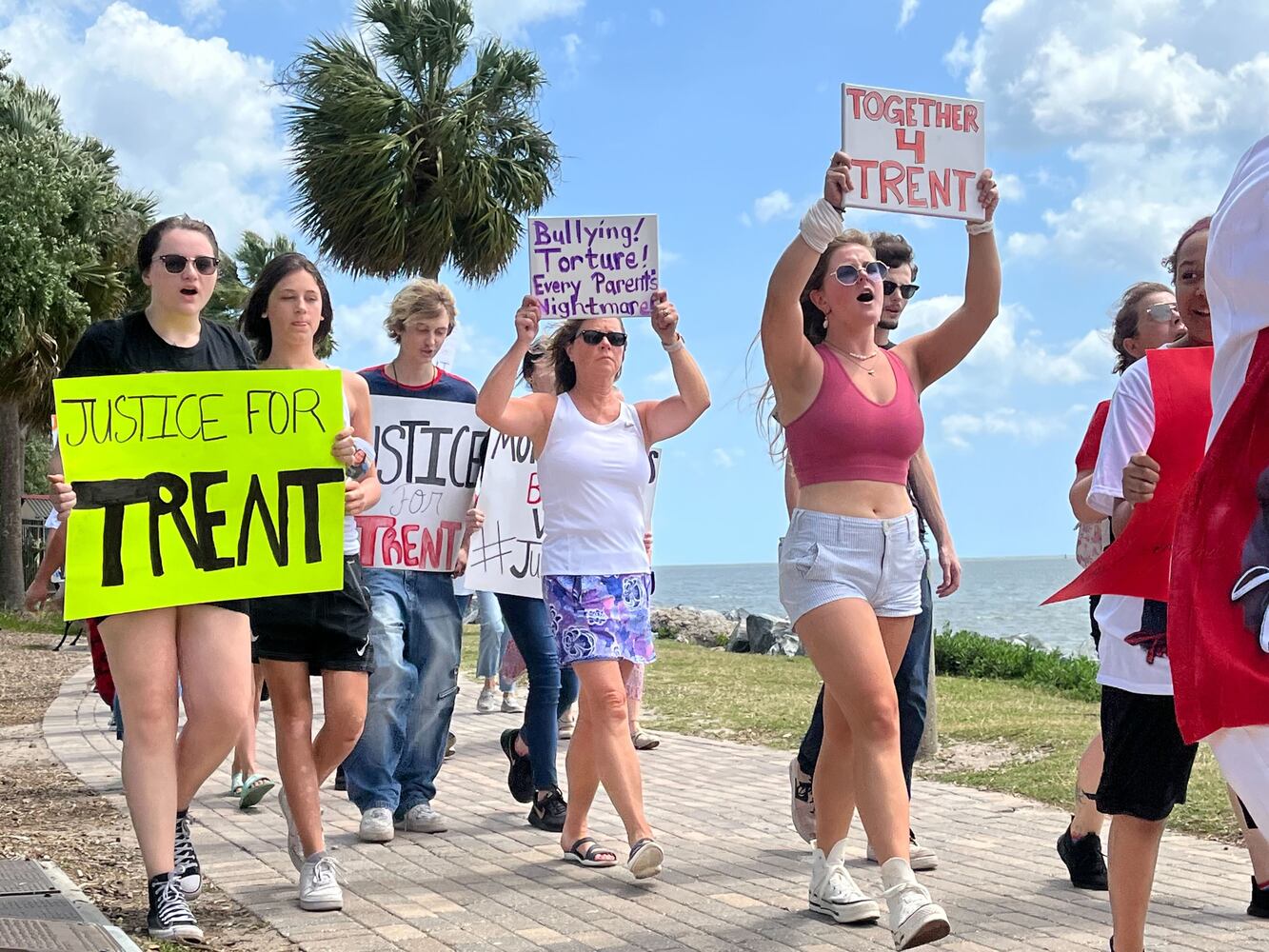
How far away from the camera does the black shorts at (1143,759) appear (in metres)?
3.94

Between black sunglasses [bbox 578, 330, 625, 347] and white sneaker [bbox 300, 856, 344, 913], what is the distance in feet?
7.56

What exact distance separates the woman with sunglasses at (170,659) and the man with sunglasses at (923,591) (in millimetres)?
2164

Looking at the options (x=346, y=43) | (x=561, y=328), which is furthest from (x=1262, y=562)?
(x=346, y=43)

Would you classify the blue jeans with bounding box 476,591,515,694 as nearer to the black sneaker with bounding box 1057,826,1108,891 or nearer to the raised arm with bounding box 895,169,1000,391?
the black sneaker with bounding box 1057,826,1108,891

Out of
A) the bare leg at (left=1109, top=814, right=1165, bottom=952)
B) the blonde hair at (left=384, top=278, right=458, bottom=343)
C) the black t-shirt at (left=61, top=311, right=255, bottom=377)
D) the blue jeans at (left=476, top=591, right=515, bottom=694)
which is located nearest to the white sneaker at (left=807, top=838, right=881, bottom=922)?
the bare leg at (left=1109, top=814, right=1165, bottom=952)

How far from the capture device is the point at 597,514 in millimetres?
5844

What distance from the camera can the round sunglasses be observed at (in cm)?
484

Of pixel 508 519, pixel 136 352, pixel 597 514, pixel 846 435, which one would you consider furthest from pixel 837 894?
pixel 508 519

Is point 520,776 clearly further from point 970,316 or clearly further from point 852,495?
point 970,316

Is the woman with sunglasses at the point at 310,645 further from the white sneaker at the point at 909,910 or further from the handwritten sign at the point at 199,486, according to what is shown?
the white sneaker at the point at 909,910

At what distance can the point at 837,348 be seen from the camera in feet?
15.9

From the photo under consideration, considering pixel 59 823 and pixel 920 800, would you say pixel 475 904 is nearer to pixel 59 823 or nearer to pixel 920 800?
pixel 59 823

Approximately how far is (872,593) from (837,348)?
2.66 ft

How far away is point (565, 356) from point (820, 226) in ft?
6.82
